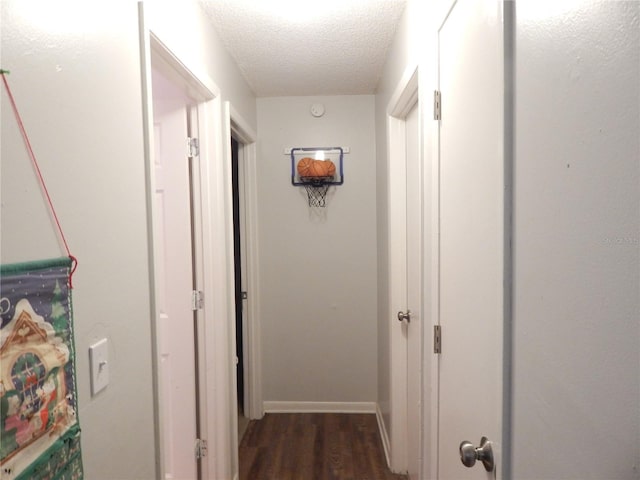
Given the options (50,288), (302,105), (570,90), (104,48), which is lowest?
(50,288)

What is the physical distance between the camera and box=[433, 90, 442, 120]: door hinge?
48.3 inches

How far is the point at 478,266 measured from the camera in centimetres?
90

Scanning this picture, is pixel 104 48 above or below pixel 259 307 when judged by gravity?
above

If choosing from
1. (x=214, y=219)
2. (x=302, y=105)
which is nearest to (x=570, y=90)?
(x=214, y=219)

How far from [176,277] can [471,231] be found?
4.62 ft

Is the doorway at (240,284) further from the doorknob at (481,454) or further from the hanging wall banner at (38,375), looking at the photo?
the doorknob at (481,454)

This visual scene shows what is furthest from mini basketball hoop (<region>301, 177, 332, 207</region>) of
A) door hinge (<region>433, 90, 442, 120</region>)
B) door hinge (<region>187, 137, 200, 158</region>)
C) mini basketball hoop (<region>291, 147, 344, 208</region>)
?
door hinge (<region>433, 90, 442, 120</region>)

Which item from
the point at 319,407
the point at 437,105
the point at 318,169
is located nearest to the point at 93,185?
the point at 437,105

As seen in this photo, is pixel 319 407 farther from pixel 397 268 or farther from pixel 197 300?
pixel 197 300

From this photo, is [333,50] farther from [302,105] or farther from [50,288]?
[50,288]

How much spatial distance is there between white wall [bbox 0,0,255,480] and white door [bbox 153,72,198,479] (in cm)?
59

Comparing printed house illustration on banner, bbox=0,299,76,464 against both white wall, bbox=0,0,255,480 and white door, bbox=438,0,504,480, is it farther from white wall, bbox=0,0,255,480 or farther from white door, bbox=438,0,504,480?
white door, bbox=438,0,504,480

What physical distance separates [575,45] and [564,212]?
237 millimetres

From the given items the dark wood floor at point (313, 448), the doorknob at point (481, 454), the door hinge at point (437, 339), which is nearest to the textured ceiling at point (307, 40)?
the door hinge at point (437, 339)
